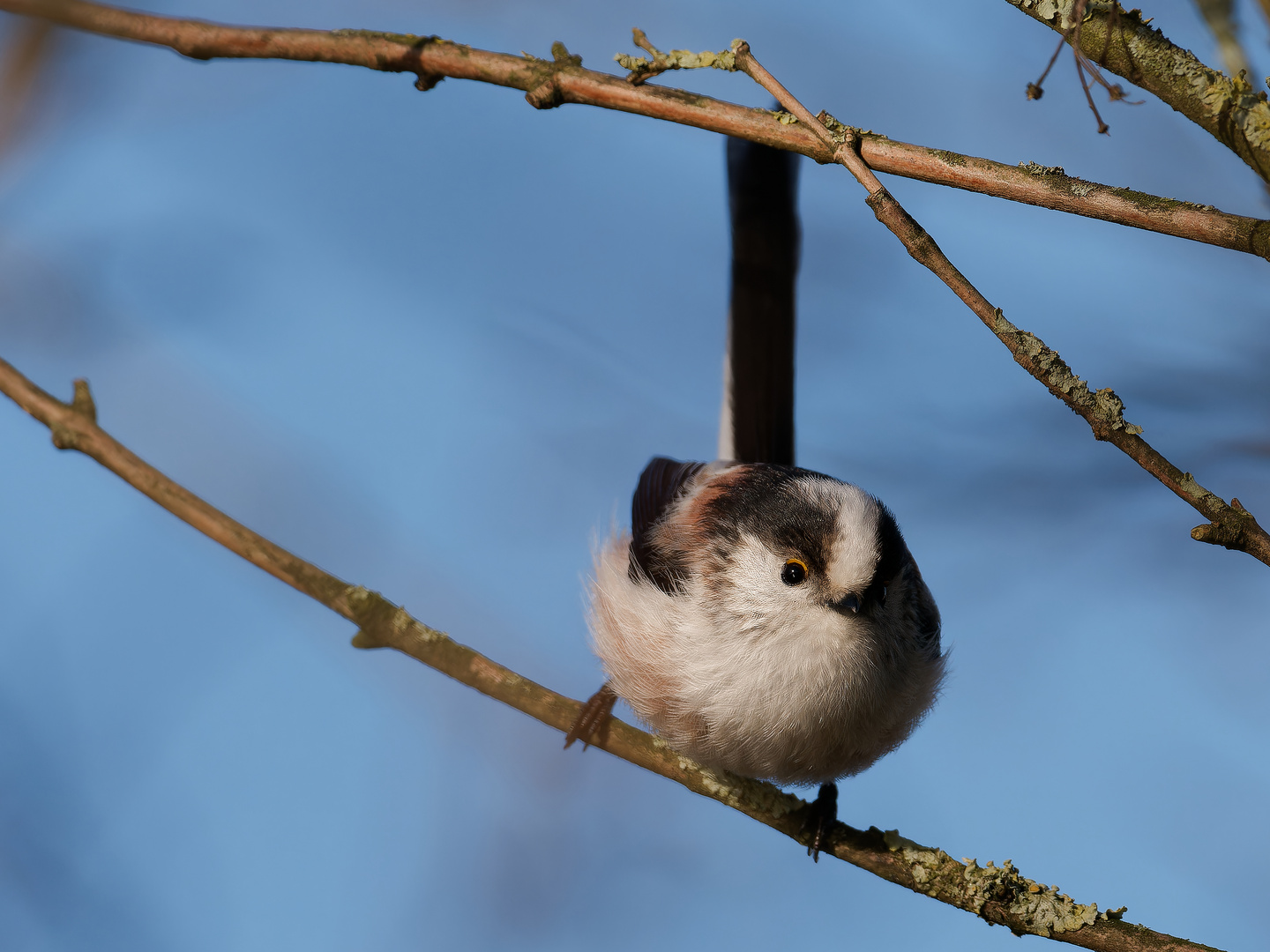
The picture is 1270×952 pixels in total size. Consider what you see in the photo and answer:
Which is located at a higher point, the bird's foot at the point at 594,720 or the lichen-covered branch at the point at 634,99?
the lichen-covered branch at the point at 634,99

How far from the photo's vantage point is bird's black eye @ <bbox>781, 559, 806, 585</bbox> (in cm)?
240

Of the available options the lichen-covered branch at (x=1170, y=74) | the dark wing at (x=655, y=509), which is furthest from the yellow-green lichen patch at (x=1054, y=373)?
the dark wing at (x=655, y=509)

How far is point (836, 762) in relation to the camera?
250cm

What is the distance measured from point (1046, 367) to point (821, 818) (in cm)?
156

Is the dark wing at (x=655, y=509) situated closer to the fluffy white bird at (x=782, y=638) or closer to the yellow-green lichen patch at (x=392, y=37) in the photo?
the fluffy white bird at (x=782, y=638)

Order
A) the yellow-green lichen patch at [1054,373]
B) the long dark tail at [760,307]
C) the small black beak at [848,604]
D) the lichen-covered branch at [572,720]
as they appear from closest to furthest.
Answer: the yellow-green lichen patch at [1054,373] → the lichen-covered branch at [572,720] → the small black beak at [848,604] → the long dark tail at [760,307]

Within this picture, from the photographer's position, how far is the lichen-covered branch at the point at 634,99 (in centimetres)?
133

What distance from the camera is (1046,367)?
139 cm

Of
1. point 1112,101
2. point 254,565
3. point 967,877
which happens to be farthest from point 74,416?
point 967,877

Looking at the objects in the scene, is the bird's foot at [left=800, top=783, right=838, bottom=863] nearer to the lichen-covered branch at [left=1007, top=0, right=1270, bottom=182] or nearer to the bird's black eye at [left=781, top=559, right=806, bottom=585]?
the bird's black eye at [left=781, top=559, right=806, bottom=585]

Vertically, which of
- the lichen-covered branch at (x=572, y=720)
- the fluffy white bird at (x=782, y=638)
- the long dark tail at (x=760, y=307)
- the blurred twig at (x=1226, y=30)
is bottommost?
the lichen-covered branch at (x=572, y=720)

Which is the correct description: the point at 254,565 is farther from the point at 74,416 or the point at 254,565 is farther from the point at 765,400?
the point at 765,400

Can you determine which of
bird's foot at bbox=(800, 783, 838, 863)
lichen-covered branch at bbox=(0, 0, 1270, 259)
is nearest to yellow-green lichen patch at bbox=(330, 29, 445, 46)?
lichen-covered branch at bbox=(0, 0, 1270, 259)

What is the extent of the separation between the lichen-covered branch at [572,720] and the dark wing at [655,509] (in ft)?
1.37
